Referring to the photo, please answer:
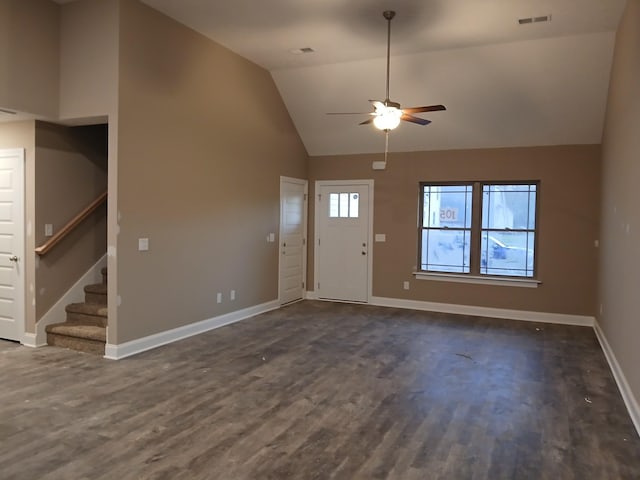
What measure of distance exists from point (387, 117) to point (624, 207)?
2.33 metres

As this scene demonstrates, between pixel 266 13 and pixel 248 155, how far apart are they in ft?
7.22

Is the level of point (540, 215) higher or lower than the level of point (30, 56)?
lower

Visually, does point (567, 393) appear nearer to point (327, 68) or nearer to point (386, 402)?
point (386, 402)

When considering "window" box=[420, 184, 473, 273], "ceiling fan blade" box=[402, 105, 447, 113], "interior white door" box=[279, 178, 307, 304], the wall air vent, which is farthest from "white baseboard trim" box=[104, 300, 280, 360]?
the wall air vent

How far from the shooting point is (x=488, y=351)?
5504mm

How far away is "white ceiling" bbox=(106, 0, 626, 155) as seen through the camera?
195 inches

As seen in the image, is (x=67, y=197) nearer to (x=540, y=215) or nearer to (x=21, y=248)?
(x=21, y=248)

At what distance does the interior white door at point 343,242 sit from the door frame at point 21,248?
458cm

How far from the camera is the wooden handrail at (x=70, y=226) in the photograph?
5281mm

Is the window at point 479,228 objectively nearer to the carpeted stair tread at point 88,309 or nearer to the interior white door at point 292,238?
the interior white door at point 292,238

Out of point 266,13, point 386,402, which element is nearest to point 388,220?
point 266,13

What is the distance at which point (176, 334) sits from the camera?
5637 mm

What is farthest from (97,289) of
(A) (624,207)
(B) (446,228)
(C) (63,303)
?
(A) (624,207)

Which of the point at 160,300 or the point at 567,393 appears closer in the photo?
the point at 567,393
